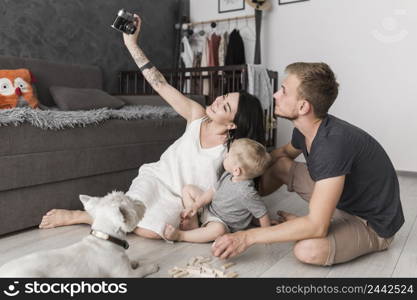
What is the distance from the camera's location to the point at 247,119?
1817 millimetres

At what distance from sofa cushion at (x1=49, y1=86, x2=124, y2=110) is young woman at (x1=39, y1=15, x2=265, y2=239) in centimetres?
100

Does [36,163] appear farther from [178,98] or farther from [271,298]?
[271,298]

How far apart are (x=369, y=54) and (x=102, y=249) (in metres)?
3.41

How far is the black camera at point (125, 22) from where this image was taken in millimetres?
1787

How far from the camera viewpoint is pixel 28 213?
1751mm

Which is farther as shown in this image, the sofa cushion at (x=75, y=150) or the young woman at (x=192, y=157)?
the young woman at (x=192, y=157)

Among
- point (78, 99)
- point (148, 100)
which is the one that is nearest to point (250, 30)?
point (148, 100)

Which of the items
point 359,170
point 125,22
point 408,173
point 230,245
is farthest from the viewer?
point 408,173

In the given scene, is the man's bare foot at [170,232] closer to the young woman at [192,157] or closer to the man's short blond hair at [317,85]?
the young woman at [192,157]

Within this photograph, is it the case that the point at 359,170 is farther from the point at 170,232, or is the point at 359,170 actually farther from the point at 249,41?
the point at 249,41

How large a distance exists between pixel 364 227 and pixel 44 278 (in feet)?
3.79

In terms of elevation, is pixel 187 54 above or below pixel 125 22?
above

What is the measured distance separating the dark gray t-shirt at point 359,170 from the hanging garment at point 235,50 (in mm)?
3028

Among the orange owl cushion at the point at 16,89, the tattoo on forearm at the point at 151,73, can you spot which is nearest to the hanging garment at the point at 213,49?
the orange owl cushion at the point at 16,89
